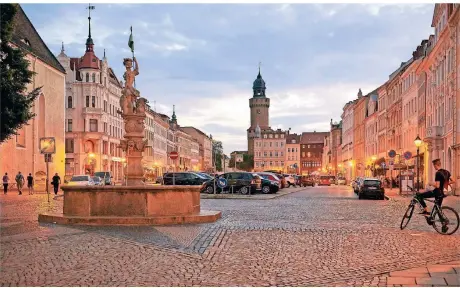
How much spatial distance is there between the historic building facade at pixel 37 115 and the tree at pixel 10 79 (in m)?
29.2

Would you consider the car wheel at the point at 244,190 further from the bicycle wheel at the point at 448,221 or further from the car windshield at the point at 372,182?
the bicycle wheel at the point at 448,221

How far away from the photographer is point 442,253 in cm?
1205

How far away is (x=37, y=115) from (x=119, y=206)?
5008cm

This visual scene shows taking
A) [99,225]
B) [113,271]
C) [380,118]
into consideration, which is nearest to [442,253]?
[113,271]

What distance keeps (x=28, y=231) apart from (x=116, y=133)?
8577 cm

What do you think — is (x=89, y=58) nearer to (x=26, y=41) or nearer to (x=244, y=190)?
(x=26, y=41)

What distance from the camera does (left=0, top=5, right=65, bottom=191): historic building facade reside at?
58344 millimetres

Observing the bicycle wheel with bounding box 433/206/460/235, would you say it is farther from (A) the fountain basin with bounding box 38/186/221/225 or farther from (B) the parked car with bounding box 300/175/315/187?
(B) the parked car with bounding box 300/175/315/187

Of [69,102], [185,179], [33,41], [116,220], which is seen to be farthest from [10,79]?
[69,102]

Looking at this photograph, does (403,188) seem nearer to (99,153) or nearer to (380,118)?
(380,118)

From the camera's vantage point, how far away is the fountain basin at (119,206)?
58.8ft

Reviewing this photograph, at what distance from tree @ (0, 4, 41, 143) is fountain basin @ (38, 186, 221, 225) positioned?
10030mm

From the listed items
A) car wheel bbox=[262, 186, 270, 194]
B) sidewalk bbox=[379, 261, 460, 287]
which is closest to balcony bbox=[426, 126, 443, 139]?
car wheel bbox=[262, 186, 270, 194]

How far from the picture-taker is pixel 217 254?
11734 millimetres
